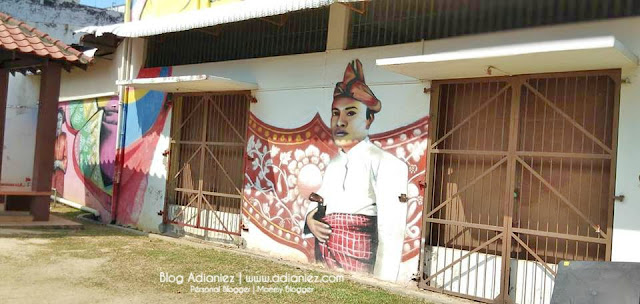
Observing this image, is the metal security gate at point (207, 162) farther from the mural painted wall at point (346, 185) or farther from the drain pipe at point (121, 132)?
the drain pipe at point (121, 132)

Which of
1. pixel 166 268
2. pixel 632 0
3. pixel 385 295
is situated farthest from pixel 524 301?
pixel 166 268

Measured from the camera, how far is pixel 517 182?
19.7 feet

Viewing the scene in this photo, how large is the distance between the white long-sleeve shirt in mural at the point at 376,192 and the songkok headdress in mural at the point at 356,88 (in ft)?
1.58

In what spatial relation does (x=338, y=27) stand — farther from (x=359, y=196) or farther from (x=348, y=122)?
(x=359, y=196)

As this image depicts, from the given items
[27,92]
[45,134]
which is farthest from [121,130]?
[27,92]

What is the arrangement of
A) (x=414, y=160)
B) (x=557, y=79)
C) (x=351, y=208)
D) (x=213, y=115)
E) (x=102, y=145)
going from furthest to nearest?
(x=102, y=145) < (x=213, y=115) < (x=351, y=208) < (x=414, y=160) < (x=557, y=79)

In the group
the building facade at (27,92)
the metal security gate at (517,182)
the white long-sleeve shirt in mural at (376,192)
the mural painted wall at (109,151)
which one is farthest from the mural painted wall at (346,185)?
the building facade at (27,92)

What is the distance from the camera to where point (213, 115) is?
9.27m

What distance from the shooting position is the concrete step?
30.4 ft

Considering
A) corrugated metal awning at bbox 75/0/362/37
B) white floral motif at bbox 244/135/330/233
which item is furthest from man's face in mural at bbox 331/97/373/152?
corrugated metal awning at bbox 75/0/362/37

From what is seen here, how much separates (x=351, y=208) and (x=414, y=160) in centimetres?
110

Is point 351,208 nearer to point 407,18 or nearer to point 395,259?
point 395,259

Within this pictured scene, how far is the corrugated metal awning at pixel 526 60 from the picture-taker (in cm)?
479

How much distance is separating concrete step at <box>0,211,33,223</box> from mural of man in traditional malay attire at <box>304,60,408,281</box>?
5.11 metres
